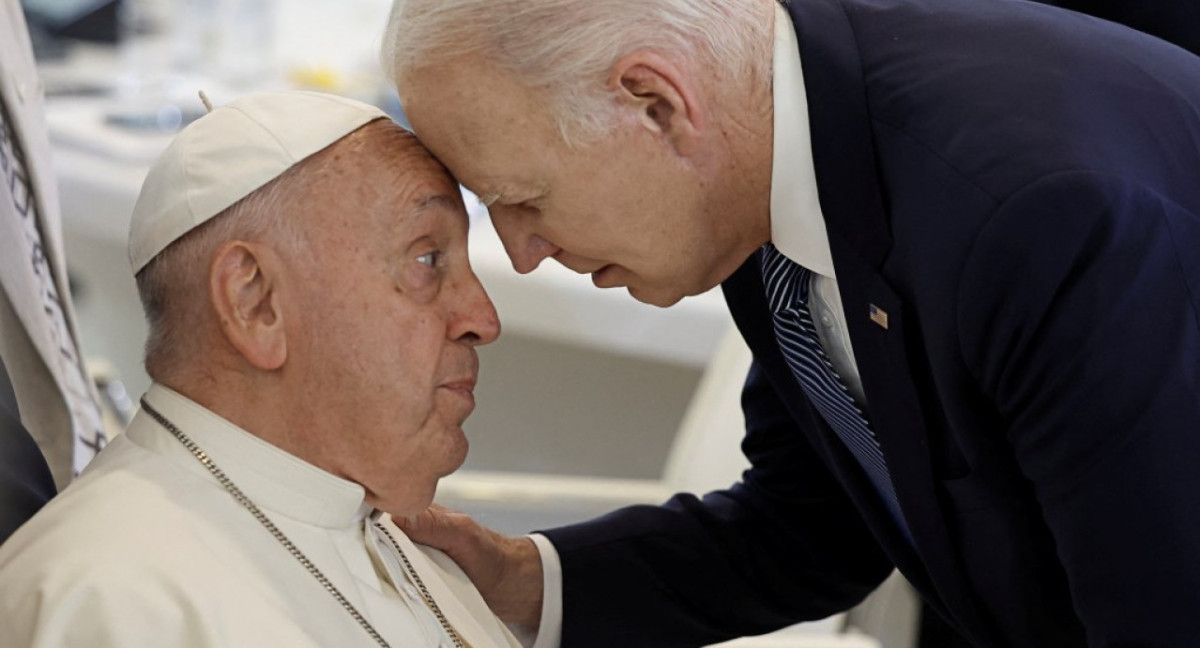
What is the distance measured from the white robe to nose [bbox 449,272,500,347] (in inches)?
8.5

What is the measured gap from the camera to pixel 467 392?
1752 millimetres

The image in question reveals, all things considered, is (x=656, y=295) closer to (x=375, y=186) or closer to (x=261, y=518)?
(x=375, y=186)

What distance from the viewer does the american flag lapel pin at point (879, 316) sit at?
162 cm

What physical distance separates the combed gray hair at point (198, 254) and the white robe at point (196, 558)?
0.07 metres

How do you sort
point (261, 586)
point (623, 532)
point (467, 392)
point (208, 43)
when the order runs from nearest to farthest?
point (261, 586)
point (467, 392)
point (623, 532)
point (208, 43)

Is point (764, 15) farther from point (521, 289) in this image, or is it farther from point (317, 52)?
point (317, 52)

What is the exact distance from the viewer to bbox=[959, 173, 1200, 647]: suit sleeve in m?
1.41

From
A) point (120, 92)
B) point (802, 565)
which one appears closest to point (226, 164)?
point (802, 565)

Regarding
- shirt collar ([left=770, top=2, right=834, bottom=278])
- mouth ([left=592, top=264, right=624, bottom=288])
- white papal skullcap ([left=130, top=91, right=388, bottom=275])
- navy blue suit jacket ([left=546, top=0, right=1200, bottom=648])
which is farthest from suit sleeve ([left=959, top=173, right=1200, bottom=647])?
white papal skullcap ([left=130, top=91, right=388, bottom=275])

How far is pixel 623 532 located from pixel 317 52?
12.3 feet

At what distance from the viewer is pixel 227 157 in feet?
5.33

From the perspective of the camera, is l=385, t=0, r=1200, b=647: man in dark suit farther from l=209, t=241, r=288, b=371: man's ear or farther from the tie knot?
l=209, t=241, r=288, b=371: man's ear

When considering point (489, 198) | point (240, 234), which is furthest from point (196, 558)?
point (489, 198)

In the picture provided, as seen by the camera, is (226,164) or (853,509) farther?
(853,509)
